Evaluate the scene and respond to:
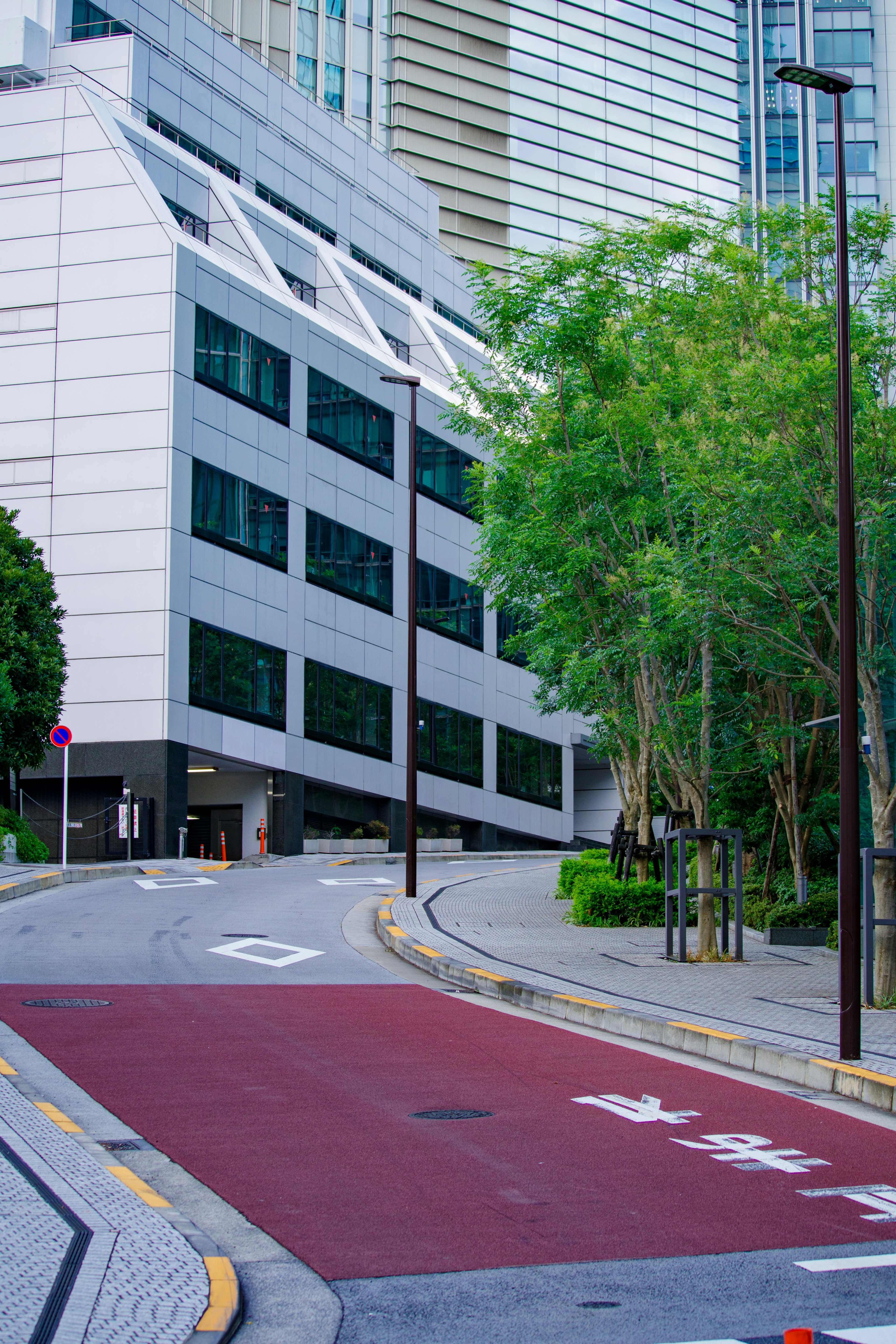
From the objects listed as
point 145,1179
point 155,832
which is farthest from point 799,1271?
point 155,832

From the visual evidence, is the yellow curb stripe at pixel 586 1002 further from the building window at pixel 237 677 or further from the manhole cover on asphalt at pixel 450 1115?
the building window at pixel 237 677

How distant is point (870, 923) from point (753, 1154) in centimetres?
580

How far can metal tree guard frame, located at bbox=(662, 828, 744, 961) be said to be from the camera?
18.4m

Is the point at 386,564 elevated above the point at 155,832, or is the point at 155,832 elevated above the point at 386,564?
the point at 386,564

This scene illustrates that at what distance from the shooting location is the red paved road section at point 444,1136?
6621 mm

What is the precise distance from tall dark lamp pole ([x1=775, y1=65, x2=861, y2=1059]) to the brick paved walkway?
956mm

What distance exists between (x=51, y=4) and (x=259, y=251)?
10753mm

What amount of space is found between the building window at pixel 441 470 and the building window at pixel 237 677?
461 inches

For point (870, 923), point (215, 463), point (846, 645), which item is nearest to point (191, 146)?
point (215, 463)

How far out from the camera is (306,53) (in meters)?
85.6

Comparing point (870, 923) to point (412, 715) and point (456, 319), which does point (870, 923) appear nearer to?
point (412, 715)

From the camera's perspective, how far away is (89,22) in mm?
50406

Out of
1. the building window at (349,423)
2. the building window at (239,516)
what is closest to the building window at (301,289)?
the building window at (349,423)

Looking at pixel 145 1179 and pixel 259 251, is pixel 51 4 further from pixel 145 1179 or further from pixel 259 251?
pixel 145 1179
